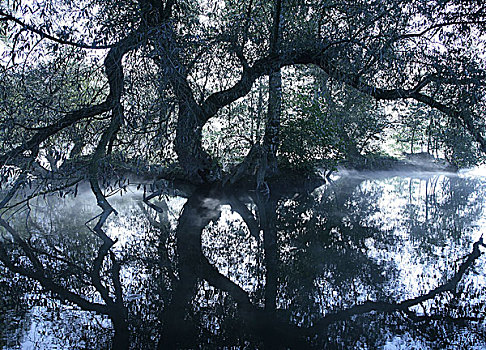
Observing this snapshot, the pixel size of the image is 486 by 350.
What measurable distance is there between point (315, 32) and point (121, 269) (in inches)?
190

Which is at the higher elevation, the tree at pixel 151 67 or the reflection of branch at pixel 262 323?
the tree at pixel 151 67

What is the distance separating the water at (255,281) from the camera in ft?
9.68

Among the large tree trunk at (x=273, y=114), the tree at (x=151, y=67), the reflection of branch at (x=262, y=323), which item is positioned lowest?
the reflection of branch at (x=262, y=323)

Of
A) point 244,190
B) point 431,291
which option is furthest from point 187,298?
point 244,190

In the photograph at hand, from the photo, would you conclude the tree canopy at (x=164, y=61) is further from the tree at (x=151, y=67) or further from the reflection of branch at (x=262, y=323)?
the reflection of branch at (x=262, y=323)

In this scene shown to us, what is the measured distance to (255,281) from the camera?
4.09m

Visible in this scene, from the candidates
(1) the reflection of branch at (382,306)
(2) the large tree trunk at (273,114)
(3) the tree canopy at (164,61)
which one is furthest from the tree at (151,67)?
(1) the reflection of branch at (382,306)

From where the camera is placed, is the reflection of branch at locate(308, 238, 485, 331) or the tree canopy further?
the tree canopy

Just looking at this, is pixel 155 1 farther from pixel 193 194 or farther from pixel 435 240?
pixel 193 194

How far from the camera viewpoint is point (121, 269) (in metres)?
4.43

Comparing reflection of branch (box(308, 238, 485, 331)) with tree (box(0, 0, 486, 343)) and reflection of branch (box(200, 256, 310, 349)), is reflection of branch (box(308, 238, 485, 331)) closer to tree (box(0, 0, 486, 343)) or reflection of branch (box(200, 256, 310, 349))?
reflection of branch (box(200, 256, 310, 349))

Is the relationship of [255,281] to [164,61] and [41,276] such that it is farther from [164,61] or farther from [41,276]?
[164,61]

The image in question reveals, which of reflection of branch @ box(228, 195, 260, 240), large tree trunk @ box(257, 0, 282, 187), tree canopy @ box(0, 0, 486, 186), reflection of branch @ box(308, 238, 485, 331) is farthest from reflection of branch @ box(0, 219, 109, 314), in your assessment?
large tree trunk @ box(257, 0, 282, 187)

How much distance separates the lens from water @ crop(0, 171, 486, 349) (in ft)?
9.68
